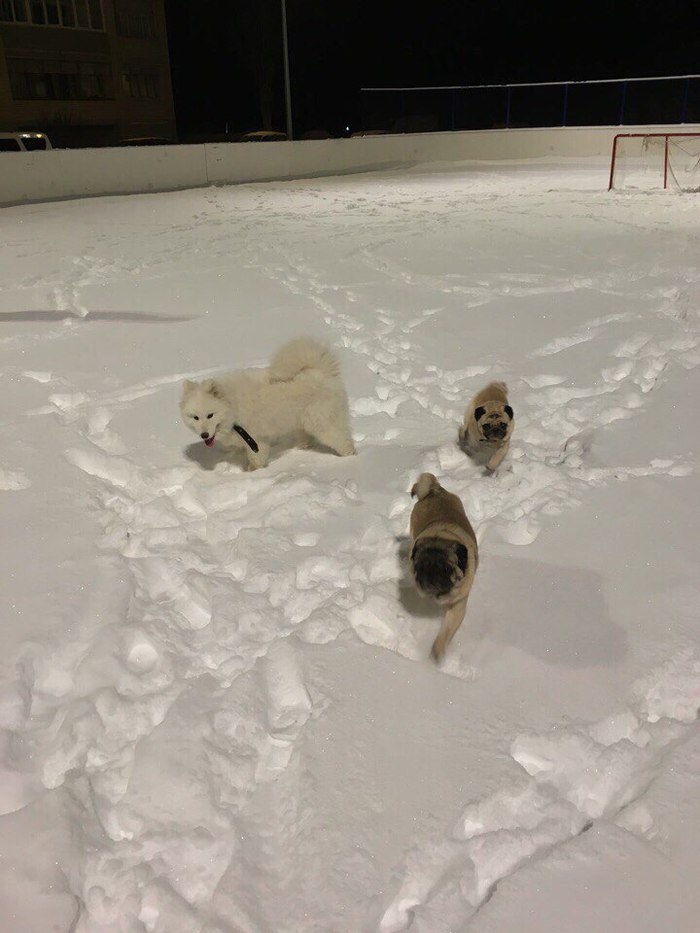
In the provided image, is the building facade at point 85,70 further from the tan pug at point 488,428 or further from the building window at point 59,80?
the tan pug at point 488,428

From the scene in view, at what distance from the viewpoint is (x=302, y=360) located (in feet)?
13.8

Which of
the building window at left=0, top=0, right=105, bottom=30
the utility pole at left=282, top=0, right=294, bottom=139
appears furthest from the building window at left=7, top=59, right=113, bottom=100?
the utility pole at left=282, top=0, right=294, bottom=139

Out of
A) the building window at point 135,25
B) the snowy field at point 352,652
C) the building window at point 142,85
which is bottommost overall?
the snowy field at point 352,652

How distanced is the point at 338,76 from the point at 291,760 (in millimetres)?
45918

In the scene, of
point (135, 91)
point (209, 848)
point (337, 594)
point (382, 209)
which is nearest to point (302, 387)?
point (337, 594)

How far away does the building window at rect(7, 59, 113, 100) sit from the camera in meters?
29.5

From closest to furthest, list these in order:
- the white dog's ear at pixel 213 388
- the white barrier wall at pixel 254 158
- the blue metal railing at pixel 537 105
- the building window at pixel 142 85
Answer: the white dog's ear at pixel 213 388
the white barrier wall at pixel 254 158
the blue metal railing at pixel 537 105
the building window at pixel 142 85

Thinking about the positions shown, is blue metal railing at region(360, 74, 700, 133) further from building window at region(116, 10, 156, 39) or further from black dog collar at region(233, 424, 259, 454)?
black dog collar at region(233, 424, 259, 454)

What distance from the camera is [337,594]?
3.06 meters

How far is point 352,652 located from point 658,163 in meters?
19.2

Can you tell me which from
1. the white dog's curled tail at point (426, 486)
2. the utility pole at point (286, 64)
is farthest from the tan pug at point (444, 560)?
the utility pole at point (286, 64)

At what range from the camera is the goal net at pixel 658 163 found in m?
15.5

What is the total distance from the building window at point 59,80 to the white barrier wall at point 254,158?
17.4 metres

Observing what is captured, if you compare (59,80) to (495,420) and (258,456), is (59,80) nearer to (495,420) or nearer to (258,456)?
(258,456)
